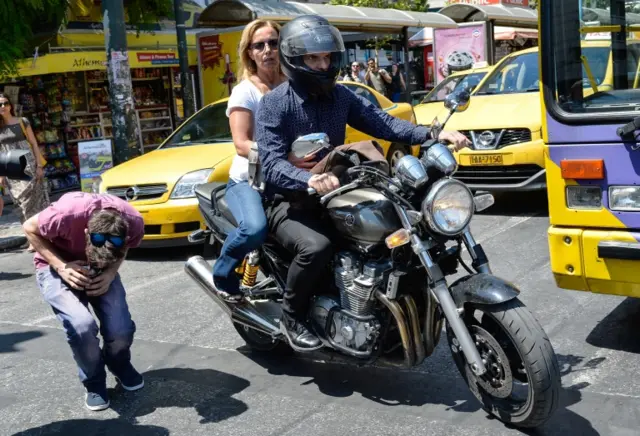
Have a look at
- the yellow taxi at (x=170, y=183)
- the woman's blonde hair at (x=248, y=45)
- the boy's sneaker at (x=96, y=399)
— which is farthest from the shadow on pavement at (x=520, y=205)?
the boy's sneaker at (x=96, y=399)

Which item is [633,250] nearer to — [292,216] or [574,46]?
[574,46]

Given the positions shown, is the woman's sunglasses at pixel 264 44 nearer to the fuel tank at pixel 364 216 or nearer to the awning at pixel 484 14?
the fuel tank at pixel 364 216

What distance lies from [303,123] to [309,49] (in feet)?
1.30

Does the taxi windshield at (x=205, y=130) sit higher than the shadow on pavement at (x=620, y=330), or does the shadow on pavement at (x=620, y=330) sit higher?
the taxi windshield at (x=205, y=130)

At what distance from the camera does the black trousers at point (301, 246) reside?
416 cm

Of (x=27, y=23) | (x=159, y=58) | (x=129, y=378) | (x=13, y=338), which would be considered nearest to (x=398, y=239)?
(x=129, y=378)

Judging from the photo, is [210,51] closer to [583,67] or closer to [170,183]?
[170,183]

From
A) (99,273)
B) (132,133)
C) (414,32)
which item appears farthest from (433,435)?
(414,32)

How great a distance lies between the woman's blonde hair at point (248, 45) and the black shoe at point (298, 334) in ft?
5.74

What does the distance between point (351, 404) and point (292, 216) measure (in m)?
1.04

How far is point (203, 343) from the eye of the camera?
5660mm

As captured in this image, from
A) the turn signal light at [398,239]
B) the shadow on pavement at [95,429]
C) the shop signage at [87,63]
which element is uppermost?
the shop signage at [87,63]

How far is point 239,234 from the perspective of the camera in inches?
177

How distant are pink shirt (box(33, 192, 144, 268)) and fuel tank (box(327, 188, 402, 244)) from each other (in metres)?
1.17
